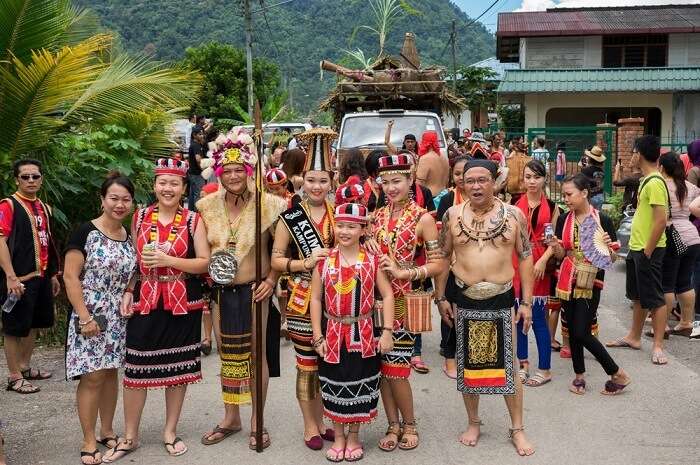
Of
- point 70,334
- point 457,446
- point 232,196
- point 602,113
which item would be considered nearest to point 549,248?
point 457,446

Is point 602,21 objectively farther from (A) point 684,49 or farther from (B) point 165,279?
(B) point 165,279

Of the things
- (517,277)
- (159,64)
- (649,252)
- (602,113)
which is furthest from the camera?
(602,113)

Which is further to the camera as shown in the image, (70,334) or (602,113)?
(602,113)

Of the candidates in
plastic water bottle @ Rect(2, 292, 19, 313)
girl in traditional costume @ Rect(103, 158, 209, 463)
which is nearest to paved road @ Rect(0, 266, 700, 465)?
girl in traditional costume @ Rect(103, 158, 209, 463)

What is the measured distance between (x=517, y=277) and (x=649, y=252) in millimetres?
1529

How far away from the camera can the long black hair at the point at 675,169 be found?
22.4 feet

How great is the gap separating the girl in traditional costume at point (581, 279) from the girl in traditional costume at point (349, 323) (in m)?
1.90

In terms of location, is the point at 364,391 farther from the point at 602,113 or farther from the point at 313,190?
the point at 602,113

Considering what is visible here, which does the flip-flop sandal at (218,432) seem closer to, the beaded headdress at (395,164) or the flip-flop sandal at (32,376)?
the beaded headdress at (395,164)

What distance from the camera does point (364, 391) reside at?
15.3 ft

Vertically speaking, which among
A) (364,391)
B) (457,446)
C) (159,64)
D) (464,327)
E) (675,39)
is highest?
(675,39)

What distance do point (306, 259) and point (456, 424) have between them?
1680 millimetres

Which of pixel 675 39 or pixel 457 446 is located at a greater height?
pixel 675 39

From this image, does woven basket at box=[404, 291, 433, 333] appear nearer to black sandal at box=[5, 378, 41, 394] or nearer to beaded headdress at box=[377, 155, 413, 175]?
beaded headdress at box=[377, 155, 413, 175]
